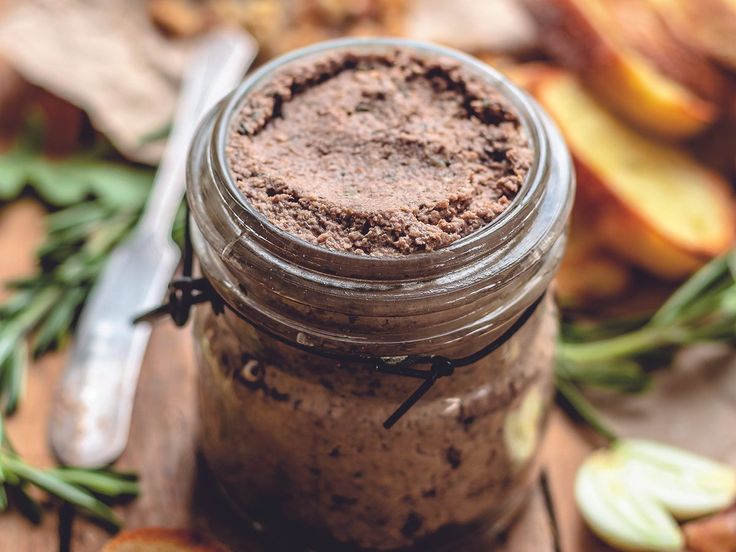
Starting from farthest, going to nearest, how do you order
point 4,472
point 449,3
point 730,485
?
point 449,3 < point 730,485 < point 4,472

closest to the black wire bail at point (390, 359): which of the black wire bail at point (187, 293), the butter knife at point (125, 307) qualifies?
the black wire bail at point (187, 293)

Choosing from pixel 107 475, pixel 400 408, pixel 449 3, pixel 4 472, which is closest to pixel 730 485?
pixel 400 408

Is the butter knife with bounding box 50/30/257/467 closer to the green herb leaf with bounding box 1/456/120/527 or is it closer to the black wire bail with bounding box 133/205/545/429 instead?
the green herb leaf with bounding box 1/456/120/527

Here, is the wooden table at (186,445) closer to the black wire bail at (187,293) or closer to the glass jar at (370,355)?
the glass jar at (370,355)

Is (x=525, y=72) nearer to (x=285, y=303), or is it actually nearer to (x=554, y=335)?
(x=554, y=335)

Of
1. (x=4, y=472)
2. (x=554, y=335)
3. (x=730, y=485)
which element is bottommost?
(x=4, y=472)

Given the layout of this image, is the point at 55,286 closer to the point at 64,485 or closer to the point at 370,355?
the point at 64,485

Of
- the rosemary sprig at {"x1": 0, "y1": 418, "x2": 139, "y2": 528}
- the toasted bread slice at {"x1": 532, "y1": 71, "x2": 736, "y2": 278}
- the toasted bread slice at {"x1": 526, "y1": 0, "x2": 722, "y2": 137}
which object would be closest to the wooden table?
the rosemary sprig at {"x1": 0, "y1": 418, "x2": 139, "y2": 528}
